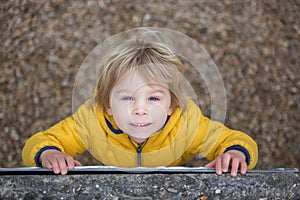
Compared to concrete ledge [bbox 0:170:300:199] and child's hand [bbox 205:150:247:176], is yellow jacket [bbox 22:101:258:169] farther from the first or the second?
concrete ledge [bbox 0:170:300:199]

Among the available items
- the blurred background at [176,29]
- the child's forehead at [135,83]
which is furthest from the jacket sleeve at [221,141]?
the blurred background at [176,29]

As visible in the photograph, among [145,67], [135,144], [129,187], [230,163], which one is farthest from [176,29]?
[129,187]

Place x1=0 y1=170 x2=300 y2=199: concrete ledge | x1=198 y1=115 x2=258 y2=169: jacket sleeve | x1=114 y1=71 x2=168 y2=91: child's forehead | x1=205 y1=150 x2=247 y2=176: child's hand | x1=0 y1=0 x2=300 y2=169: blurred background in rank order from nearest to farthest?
x1=0 y1=170 x2=300 y2=199: concrete ledge < x1=205 y1=150 x2=247 y2=176: child's hand < x1=114 y1=71 x2=168 y2=91: child's forehead < x1=198 y1=115 x2=258 y2=169: jacket sleeve < x1=0 y1=0 x2=300 y2=169: blurred background

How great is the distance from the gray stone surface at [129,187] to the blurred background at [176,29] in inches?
46.3

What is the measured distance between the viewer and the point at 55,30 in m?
2.49

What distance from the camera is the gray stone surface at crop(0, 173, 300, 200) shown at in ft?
3.33

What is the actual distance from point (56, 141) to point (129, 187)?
494 millimetres

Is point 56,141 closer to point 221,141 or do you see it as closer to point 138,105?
point 138,105

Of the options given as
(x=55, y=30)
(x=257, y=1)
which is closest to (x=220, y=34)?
(x=257, y=1)

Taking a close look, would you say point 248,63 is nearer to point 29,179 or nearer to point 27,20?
point 27,20

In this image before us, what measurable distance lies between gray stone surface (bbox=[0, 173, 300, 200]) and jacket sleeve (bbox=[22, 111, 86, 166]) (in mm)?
365

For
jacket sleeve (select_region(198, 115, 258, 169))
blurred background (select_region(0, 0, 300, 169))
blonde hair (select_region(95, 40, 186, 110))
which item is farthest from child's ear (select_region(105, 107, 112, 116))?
blurred background (select_region(0, 0, 300, 169))

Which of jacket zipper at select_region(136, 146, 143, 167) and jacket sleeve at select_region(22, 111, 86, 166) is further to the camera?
jacket zipper at select_region(136, 146, 143, 167)

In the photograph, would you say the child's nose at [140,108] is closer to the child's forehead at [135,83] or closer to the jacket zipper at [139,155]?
the child's forehead at [135,83]
